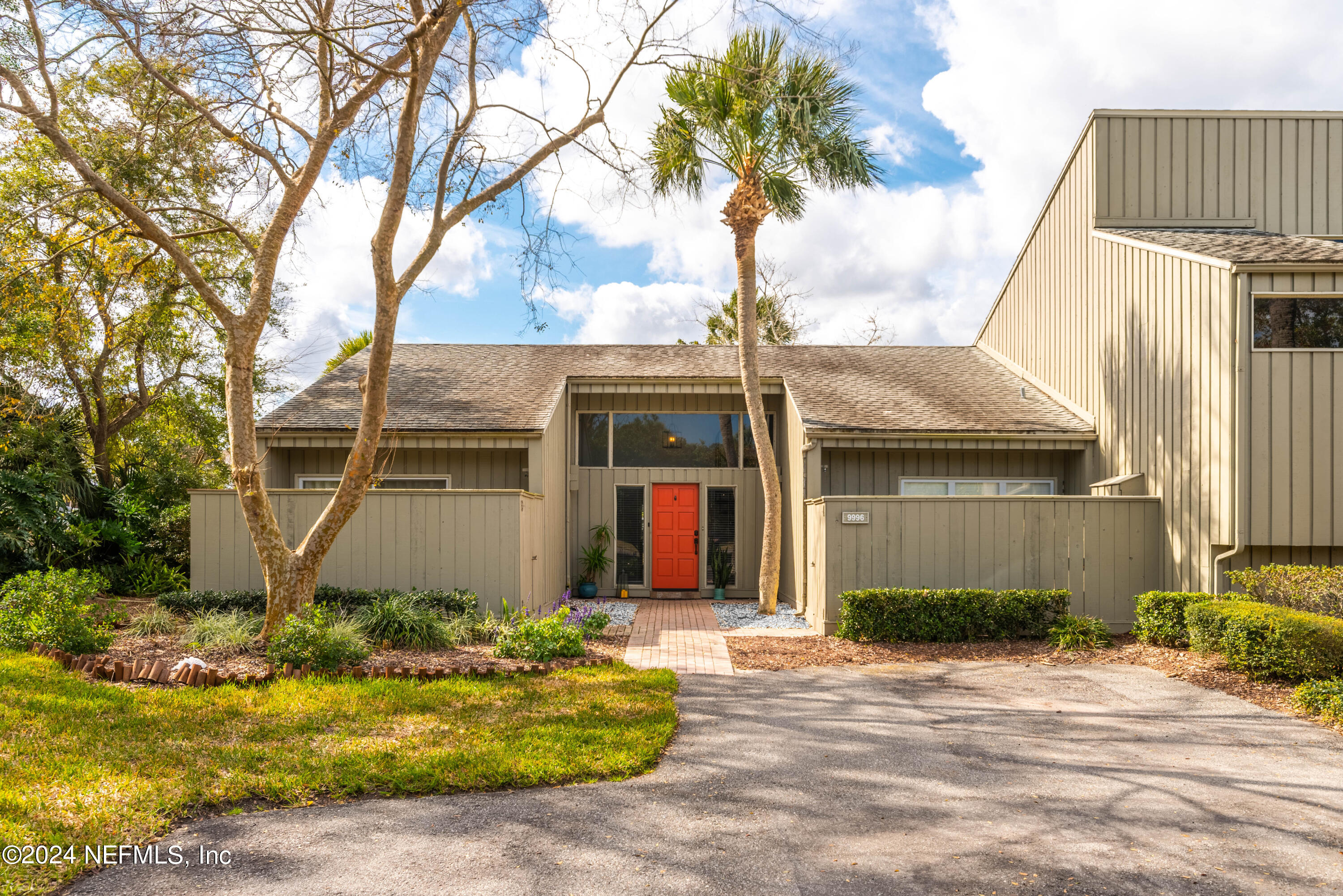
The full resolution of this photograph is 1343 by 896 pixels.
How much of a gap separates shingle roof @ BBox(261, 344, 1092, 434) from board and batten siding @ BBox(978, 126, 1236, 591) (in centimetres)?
83

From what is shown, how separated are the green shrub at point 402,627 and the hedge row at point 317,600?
52cm

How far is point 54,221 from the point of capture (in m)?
12.7

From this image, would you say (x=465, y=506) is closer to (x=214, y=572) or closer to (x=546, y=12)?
(x=214, y=572)

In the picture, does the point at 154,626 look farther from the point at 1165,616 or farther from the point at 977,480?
the point at 977,480

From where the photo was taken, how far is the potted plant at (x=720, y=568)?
44.9 feet

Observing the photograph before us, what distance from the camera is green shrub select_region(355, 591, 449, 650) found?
8211mm

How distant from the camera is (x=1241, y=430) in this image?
840 centimetres

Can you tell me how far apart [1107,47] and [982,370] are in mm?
6545

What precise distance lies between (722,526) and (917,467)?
3530mm

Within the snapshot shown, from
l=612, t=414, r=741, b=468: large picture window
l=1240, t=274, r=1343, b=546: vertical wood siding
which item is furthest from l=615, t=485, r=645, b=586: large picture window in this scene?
l=1240, t=274, r=1343, b=546: vertical wood siding

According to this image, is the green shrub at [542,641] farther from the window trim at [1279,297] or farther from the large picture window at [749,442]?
the window trim at [1279,297]
